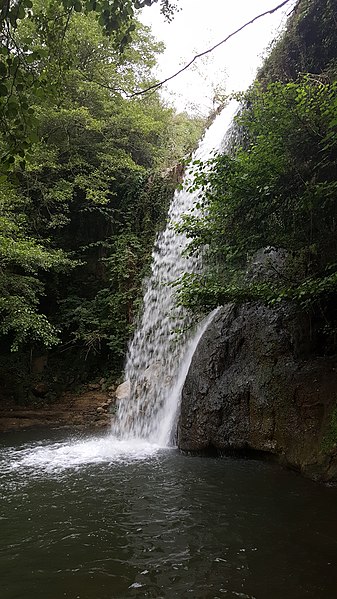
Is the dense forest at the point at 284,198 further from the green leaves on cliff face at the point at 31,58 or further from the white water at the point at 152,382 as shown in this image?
the green leaves on cliff face at the point at 31,58

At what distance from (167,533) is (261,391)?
3.24 m

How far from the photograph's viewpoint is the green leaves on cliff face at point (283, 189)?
4.96 meters

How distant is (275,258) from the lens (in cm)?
800

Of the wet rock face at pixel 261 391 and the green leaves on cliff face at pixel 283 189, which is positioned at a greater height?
the green leaves on cliff face at pixel 283 189

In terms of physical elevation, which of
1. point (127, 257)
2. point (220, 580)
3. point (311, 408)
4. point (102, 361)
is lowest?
point (220, 580)

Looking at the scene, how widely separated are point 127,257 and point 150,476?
888 centimetres

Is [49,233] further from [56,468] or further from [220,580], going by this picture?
[220,580]

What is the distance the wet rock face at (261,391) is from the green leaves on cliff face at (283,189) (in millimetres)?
1171

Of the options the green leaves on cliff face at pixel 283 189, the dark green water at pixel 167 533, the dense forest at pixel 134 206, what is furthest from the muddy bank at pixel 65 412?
the green leaves on cliff face at pixel 283 189

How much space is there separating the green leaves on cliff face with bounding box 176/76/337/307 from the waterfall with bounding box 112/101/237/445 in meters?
1.40

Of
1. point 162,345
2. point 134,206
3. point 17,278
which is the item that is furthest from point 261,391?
point 134,206

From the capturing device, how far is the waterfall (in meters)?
8.94

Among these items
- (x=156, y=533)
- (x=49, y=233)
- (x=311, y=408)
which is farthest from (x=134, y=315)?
(x=156, y=533)

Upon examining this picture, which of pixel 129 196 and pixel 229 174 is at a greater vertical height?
pixel 129 196
